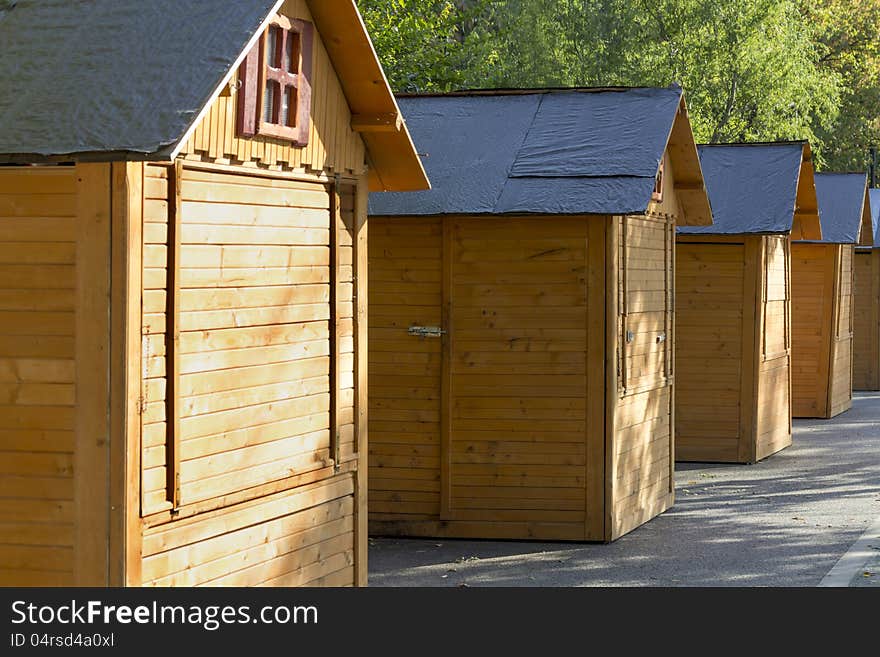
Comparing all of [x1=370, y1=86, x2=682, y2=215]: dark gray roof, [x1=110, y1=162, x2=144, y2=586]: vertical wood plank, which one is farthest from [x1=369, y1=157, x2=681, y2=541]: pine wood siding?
[x1=110, y1=162, x2=144, y2=586]: vertical wood plank

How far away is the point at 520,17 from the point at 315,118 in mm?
31316

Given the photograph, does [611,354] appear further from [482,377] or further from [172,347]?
[172,347]

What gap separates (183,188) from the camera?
A: 7184 millimetres

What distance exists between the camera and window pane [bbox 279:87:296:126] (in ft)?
26.7

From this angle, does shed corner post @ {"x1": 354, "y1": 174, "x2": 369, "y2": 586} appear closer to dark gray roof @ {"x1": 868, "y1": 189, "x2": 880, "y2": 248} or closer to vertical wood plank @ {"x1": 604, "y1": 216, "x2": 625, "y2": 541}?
vertical wood plank @ {"x1": 604, "y1": 216, "x2": 625, "y2": 541}

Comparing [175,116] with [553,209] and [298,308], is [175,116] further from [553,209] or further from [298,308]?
[553,209]

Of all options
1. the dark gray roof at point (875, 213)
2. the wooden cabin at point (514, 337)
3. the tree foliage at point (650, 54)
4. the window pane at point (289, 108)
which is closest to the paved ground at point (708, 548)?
the wooden cabin at point (514, 337)

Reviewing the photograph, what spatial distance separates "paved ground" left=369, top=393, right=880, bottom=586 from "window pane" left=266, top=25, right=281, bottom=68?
4.45 meters

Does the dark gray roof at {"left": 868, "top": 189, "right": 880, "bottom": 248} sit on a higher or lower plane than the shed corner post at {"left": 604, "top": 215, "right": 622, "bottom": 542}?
higher

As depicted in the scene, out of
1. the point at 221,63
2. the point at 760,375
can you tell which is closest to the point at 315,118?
the point at 221,63

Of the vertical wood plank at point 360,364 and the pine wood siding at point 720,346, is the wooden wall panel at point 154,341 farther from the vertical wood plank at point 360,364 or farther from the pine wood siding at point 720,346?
the pine wood siding at point 720,346

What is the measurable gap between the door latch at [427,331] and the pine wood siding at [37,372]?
249 inches

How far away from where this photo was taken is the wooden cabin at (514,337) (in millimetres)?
12523

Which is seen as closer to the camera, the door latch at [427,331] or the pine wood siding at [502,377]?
the pine wood siding at [502,377]
